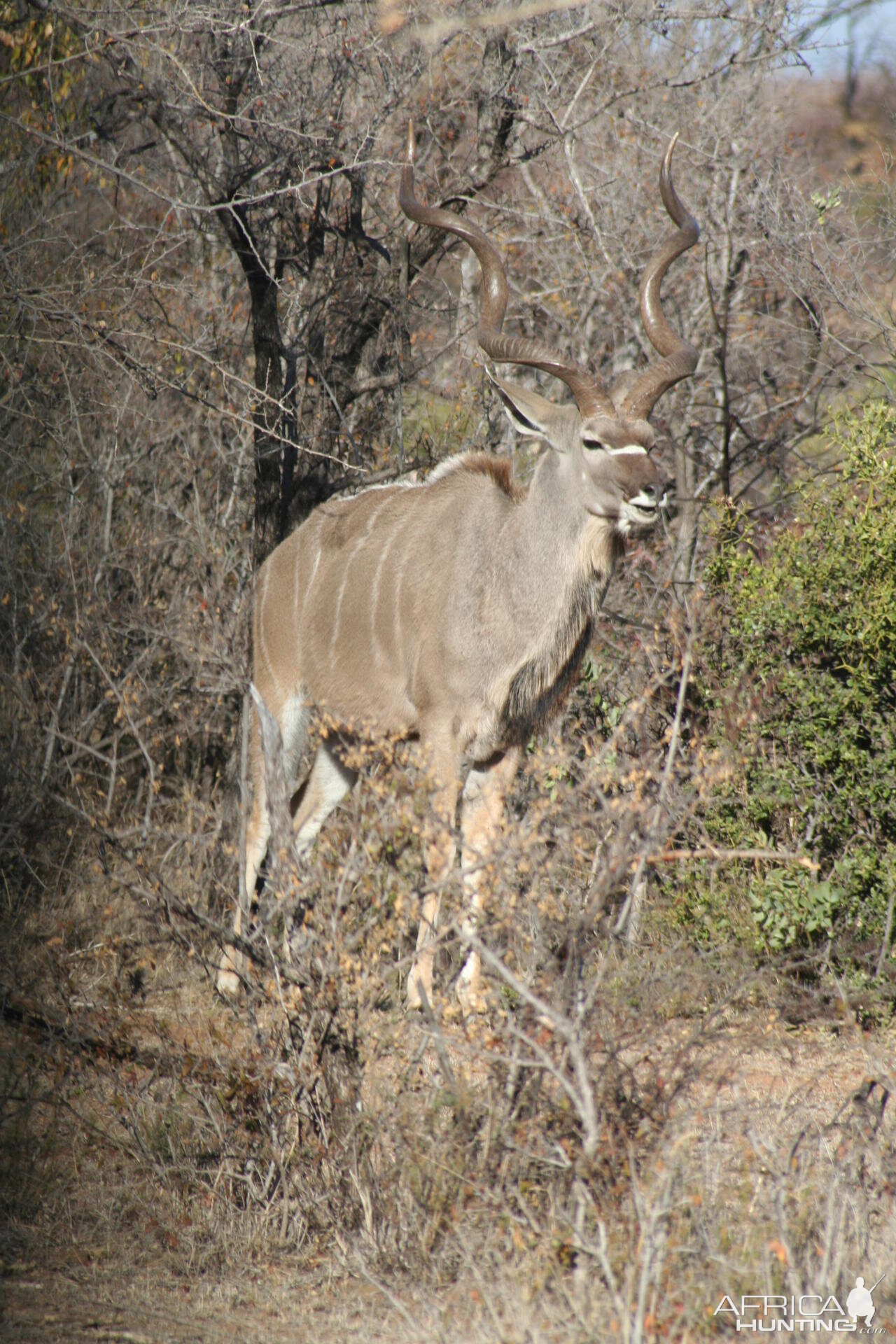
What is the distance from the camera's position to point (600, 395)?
4.47m

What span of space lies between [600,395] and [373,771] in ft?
5.82

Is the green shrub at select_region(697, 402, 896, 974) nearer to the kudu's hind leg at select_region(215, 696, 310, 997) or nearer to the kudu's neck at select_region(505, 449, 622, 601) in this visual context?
the kudu's neck at select_region(505, 449, 622, 601)

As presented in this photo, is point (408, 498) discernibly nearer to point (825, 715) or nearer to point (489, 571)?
point (489, 571)

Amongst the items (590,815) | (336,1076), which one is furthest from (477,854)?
(336,1076)

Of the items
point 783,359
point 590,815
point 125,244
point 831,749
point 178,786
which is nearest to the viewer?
point 590,815

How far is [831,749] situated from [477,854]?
1.78 meters

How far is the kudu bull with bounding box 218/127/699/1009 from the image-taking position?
14.7 feet

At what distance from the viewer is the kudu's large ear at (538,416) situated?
461cm

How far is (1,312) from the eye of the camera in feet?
16.6

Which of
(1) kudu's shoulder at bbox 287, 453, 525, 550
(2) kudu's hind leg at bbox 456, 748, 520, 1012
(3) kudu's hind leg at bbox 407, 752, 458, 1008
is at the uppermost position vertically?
(1) kudu's shoulder at bbox 287, 453, 525, 550

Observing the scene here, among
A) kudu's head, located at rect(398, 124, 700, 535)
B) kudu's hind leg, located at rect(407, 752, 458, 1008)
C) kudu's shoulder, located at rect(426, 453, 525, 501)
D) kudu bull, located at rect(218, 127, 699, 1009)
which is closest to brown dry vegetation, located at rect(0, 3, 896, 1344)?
kudu's hind leg, located at rect(407, 752, 458, 1008)

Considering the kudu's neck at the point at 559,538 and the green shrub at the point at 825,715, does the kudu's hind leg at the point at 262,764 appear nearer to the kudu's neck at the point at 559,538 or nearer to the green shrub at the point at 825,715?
the kudu's neck at the point at 559,538

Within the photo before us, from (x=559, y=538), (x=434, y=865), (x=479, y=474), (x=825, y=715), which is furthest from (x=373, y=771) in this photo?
(x=479, y=474)

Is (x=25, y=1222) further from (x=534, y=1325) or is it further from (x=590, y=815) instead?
(x=590, y=815)
